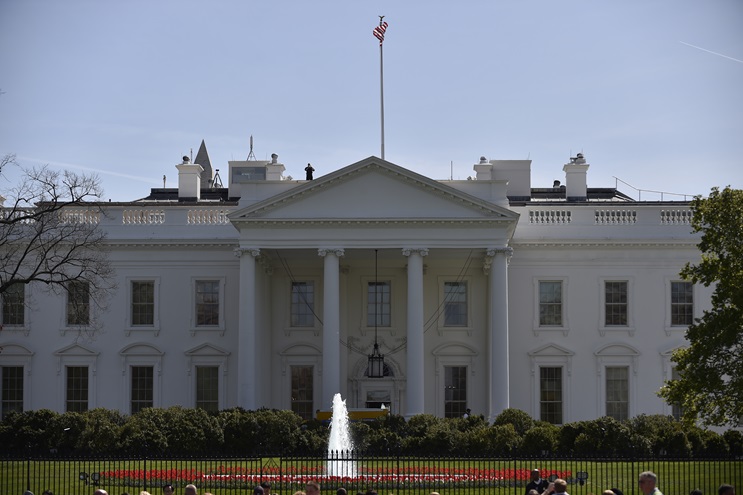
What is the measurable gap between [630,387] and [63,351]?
24014 millimetres

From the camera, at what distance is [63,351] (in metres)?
50.2

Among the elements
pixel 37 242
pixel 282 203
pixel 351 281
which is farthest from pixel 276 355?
pixel 37 242

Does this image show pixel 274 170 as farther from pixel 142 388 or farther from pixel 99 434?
pixel 99 434

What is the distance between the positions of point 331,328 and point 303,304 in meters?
5.77

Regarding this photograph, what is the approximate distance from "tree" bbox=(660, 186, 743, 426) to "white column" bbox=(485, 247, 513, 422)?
47.5 feet

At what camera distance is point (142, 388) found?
1980 inches

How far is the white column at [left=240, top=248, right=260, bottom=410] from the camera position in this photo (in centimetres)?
4503

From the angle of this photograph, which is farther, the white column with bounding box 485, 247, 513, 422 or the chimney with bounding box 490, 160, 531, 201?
the chimney with bounding box 490, 160, 531, 201

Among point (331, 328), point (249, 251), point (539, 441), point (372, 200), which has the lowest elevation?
point (539, 441)

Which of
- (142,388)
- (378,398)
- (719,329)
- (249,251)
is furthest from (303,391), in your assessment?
(719,329)

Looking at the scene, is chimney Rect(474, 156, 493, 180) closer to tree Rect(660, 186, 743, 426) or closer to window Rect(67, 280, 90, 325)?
window Rect(67, 280, 90, 325)

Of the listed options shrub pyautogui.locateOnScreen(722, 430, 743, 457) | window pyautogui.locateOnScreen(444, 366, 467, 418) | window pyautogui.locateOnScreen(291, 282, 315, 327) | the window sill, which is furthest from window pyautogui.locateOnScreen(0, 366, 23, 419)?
shrub pyautogui.locateOnScreen(722, 430, 743, 457)

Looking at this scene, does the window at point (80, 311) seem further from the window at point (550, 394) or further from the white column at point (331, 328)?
the window at point (550, 394)

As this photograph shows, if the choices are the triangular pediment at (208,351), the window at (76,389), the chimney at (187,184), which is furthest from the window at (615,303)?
the window at (76,389)
